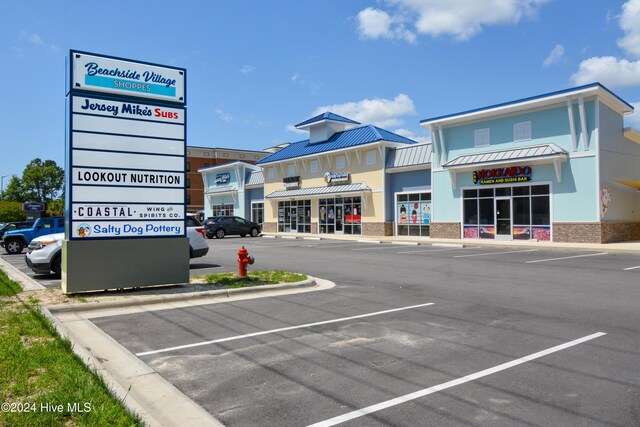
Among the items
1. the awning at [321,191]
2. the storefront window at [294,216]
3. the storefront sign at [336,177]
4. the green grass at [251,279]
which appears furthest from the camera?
the storefront window at [294,216]

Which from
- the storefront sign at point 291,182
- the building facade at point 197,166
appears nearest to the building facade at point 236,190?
the storefront sign at point 291,182

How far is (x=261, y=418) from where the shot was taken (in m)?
4.00

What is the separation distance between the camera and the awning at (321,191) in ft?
114

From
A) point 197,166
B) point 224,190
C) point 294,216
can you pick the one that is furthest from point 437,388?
point 197,166

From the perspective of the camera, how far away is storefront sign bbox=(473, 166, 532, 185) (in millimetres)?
25219

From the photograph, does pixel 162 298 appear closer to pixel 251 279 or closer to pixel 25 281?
pixel 251 279

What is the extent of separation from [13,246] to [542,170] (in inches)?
1026

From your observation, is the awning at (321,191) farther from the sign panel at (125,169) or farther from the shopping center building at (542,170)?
the sign panel at (125,169)

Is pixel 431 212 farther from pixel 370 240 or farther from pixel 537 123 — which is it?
pixel 537 123

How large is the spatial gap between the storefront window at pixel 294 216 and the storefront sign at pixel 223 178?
35.0 feet

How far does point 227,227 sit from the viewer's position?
36844 mm

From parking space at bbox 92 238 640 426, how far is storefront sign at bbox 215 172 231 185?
1685 inches

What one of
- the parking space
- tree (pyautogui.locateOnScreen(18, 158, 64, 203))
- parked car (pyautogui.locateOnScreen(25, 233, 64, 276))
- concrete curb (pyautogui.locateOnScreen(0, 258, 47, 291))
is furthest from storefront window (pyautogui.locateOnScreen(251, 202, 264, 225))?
tree (pyautogui.locateOnScreen(18, 158, 64, 203))

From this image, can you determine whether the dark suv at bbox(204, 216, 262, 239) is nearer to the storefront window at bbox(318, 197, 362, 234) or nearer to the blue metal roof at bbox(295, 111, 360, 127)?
the storefront window at bbox(318, 197, 362, 234)
